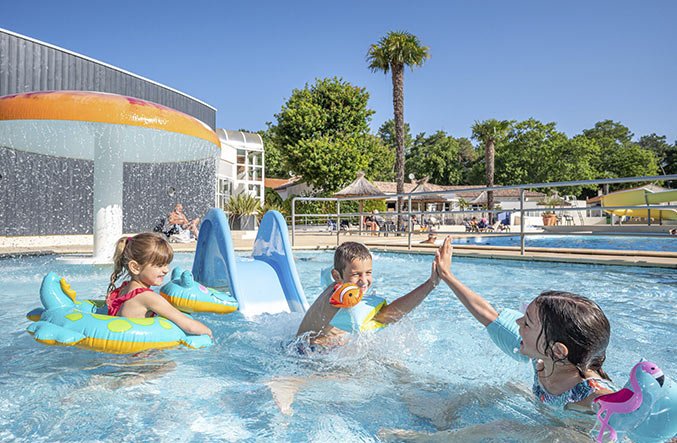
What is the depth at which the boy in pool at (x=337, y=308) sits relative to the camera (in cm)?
229

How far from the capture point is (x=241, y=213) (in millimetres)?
16766

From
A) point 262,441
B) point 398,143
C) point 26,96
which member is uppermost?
point 398,143

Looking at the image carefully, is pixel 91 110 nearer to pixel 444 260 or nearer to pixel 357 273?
pixel 357 273

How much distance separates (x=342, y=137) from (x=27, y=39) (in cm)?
1417

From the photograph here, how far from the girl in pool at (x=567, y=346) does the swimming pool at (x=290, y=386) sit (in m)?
0.09

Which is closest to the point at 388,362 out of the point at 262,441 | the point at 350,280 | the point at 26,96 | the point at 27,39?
the point at 350,280

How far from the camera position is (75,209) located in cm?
1393

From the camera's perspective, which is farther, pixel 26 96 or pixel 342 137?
pixel 342 137

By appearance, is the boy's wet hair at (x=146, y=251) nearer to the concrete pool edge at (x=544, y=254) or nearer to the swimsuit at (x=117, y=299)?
the swimsuit at (x=117, y=299)

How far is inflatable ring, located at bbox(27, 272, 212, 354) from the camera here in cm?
228

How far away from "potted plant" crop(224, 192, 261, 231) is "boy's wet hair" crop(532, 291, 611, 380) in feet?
51.6

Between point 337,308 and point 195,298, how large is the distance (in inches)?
54.7

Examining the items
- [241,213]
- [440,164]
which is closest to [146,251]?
[241,213]

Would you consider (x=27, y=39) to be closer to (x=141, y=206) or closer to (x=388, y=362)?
(x=141, y=206)
